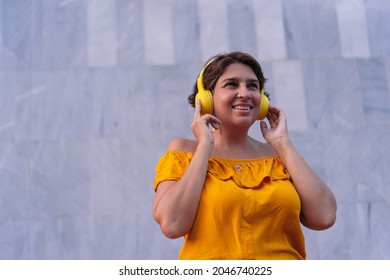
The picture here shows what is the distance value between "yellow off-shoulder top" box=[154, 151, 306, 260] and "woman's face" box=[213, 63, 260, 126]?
0.96 ft

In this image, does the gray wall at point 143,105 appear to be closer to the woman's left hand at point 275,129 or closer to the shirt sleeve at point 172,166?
the woman's left hand at point 275,129

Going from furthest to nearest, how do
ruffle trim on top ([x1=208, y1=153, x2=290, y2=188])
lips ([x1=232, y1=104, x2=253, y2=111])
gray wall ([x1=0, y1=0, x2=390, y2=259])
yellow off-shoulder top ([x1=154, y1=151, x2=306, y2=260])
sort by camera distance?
gray wall ([x1=0, y1=0, x2=390, y2=259]) < lips ([x1=232, y1=104, x2=253, y2=111]) < ruffle trim on top ([x1=208, y1=153, x2=290, y2=188]) < yellow off-shoulder top ([x1=154, y1=151, x2=306, y2=260])

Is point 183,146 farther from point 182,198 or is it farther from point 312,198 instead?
point 312,198

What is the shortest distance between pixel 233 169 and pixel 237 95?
0.33 meters

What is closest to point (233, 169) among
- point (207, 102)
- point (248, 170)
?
point (248, 170)

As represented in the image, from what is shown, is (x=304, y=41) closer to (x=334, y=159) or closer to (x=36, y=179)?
(x=334, y=159)

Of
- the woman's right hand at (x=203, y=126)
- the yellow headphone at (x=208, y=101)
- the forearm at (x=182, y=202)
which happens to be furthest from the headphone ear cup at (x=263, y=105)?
the forearm at (x=182, y=202)

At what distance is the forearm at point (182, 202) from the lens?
230 cm

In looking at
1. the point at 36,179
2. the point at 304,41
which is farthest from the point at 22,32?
the point at 304,41

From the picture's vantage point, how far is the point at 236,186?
2357 millimetres

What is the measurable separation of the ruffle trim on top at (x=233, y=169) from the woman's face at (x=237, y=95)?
186mm

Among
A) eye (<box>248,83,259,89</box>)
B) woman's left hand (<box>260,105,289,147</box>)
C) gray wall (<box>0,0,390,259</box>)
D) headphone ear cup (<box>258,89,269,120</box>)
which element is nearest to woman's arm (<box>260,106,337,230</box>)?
woman's left hand (<box>260,105,289,147</box>)

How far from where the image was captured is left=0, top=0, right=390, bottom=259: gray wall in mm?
5172

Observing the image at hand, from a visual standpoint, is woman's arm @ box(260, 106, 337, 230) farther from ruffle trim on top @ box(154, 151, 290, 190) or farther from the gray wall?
the gray wall
